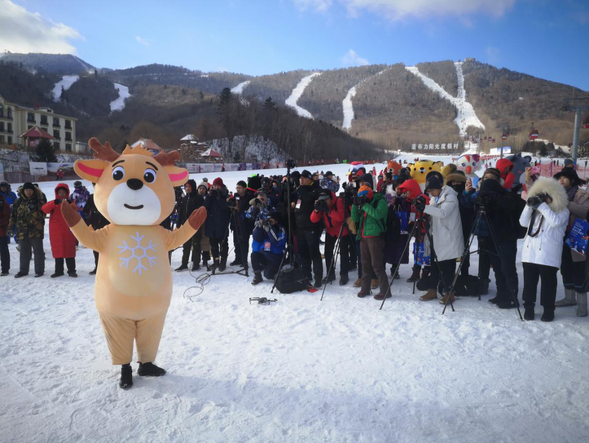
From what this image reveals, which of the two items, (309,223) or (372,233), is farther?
(309,223)

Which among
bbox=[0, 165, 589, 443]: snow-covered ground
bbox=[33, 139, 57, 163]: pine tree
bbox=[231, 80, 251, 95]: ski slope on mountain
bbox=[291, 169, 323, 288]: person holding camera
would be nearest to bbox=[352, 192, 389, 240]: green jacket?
bbox=[291, 169, 323, 288]: person holding camera

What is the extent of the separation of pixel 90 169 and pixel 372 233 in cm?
354

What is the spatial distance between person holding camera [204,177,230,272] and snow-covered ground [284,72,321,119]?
324ft

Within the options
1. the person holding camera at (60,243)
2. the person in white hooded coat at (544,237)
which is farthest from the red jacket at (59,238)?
the person in white hooded coat at (544,237)

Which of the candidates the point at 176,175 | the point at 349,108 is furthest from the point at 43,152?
the point at 349,108

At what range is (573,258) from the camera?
4.29 meters

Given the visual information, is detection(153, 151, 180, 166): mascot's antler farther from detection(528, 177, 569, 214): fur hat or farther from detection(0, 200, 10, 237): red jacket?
detection(0, 200, 10, 237): red jacket

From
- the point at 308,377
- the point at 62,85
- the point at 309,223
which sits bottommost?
the point at 308,377

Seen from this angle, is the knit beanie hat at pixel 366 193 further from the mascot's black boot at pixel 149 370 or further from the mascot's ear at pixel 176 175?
the mascot's black boot at pixel 149 370

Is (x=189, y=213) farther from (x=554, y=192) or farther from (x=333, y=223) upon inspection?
(x=554, y=192)

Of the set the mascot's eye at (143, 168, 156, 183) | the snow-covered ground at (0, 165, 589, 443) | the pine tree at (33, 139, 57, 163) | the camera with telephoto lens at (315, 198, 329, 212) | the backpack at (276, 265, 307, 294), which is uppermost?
the pine tree at (33, 139, 57, 163)

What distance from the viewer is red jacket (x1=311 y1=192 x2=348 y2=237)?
5520 millimetres

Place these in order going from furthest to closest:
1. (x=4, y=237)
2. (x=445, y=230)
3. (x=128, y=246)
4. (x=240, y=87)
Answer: (x=240, y=87)
(x=4, y=237)
(x=445, y=230)
(x=128, y=246)

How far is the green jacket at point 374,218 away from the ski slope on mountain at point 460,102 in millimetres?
97972
